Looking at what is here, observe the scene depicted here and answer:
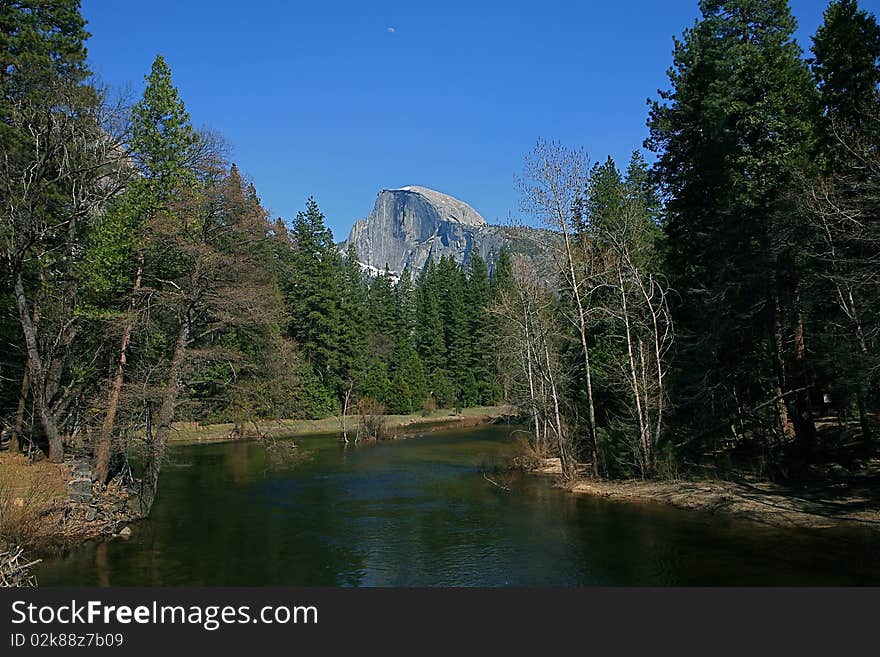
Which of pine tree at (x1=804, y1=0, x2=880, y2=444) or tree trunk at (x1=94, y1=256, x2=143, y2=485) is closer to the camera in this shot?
pine tree at (x1=804, y1=0, x2=880, y2=444)

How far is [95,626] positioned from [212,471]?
23788 mm

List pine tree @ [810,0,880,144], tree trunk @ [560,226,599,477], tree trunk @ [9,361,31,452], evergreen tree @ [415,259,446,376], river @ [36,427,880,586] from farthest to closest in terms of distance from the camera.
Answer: evergreen tree @ [415,259,446,376], tree trunk @ [560,226,599,477], tree trunk @ [9,361,31,452], pine tree @ [810,0,880,144], river @ [36,427,880,586]

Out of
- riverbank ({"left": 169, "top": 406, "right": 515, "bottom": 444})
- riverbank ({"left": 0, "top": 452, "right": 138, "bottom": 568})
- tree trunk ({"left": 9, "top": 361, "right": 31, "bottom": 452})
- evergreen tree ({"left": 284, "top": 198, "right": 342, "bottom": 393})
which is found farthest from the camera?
evergreen tree ({"left": 284, "top": 198, "right": 342, "bottom": 393})

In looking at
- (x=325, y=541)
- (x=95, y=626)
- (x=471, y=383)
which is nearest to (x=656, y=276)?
(x=325, y=541)

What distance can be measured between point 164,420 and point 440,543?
1042cm

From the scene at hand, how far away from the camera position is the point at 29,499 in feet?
52.1

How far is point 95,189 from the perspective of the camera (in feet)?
71.3

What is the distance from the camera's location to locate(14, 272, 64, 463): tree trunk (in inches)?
768

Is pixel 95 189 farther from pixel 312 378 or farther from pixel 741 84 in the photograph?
pixel 312 378

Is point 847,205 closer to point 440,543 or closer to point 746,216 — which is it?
point 746,216

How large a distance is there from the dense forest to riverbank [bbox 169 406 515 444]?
1605 cm

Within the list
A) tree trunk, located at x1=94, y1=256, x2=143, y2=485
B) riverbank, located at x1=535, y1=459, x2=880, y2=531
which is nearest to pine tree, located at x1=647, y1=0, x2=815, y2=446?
Answer: riverbank, located at x1=535, y1=459, x2=880, y2=531

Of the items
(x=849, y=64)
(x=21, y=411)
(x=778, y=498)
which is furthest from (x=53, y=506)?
(x=849, y=64)

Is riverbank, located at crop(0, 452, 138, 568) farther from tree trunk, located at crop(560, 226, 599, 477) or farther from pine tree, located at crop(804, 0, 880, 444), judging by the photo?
pine tree, located at crop(804, 0, 880, 444)
